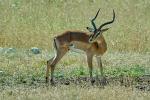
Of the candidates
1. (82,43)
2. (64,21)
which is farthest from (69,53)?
(64,21)

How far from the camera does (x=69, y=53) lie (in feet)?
45.1

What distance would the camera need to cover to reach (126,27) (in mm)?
15969

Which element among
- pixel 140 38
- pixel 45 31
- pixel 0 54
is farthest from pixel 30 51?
pixel 140 38

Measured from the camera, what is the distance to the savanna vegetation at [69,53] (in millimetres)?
9120

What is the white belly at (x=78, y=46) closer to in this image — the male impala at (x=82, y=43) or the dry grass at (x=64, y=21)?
the male impala at (x=82, y=43)

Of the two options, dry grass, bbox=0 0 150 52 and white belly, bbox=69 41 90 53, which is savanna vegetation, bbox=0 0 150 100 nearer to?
dry grass, bbox=0 0 150 52

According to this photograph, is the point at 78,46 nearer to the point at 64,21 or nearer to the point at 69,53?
the point at 69,53

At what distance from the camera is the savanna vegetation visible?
359 inches

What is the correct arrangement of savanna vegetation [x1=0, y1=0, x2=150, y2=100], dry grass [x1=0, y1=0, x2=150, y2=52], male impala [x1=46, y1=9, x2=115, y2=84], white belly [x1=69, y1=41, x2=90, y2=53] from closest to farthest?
savanna vegetation [x1=0, y1=0, x2=150, y2=100] → male impala [x1=46, y1=9, x2=115, y2=84] → white belly [x1=69, y1=41, x2=90, y2=53] → dry grass [x1=0, y1=0, x2=150, y2=52]

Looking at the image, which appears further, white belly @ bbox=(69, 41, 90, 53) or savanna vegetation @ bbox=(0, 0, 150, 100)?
white belly @ bbox=(69, 41, 90, 53)

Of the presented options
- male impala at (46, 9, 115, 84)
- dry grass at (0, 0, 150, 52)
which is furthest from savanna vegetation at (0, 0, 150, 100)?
male impala at (46, 9, 115, 84)

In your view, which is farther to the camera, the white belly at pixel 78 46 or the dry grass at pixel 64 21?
the dry grass at pixel 64 21

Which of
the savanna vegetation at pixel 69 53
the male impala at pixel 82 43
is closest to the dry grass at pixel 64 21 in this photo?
the savanna vegetation at pixel 69 53

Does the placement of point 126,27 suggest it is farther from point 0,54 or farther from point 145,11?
point 0,54
